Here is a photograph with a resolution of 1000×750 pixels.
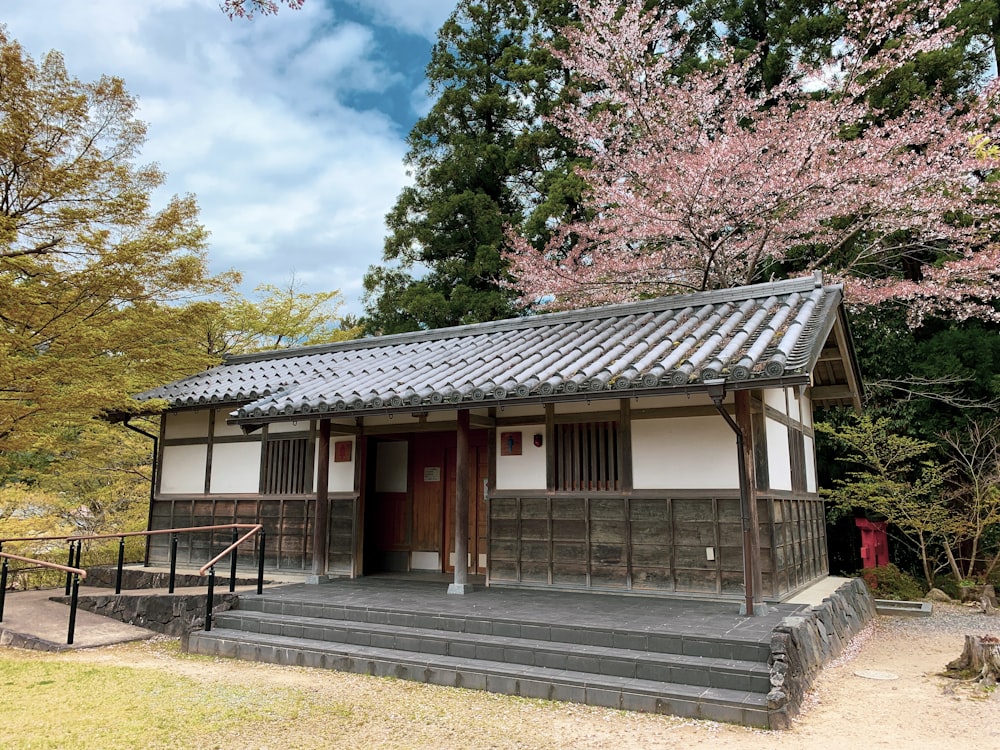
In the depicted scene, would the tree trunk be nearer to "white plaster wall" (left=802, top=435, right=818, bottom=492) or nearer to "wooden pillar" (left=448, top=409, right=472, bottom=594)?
"white plaster wall" (left=802, top=435, right=818, bottom=492)

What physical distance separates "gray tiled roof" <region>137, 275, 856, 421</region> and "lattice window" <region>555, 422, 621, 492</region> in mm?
939

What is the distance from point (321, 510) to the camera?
9398 millimetres

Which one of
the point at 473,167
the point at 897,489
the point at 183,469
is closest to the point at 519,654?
the point at 183,469

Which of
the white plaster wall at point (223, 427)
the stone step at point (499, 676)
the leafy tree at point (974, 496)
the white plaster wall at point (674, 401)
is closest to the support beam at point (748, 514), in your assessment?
the white plaster wall at point (674, 401)

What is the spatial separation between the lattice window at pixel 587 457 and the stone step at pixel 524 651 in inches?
97.8

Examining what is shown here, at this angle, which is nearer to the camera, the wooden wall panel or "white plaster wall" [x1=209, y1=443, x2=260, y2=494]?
the wooden wall panel

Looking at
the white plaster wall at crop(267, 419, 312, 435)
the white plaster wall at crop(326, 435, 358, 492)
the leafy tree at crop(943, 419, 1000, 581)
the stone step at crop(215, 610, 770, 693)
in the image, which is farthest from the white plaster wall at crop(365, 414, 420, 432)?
the leafy tree at crop(943, 419, 1000, 581)

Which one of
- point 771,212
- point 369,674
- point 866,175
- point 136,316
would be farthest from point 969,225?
point 136,316

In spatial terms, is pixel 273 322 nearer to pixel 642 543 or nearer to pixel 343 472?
pixel 343 472

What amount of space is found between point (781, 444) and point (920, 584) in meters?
6.07

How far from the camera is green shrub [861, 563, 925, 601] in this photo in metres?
Result: 11.4

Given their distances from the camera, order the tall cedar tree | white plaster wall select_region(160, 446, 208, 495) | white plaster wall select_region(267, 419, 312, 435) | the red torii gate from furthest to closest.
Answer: the tall cedar tree → the red torii gate → white plaster wall select_region(160, 446, 208, 495) → white plaster wall select_region(267, 419, 312, 435)

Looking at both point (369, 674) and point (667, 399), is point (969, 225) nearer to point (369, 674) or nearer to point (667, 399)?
point (667, 399)

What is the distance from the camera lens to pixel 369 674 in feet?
20.8
